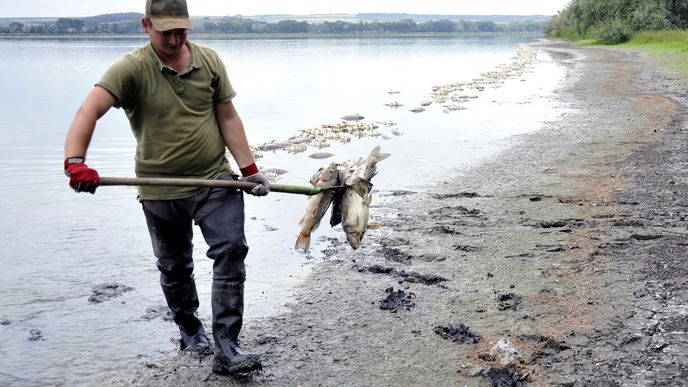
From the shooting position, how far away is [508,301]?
5844 mm

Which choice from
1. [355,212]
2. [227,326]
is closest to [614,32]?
[355,212]

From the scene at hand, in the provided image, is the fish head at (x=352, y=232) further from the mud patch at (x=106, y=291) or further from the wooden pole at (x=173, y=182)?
the mud patch at (x=106, y=291)

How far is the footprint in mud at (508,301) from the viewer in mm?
5719

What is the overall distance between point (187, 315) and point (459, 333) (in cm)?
188

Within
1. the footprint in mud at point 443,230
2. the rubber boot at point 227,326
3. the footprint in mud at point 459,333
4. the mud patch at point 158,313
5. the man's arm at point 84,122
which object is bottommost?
the mud patch at point 158,313

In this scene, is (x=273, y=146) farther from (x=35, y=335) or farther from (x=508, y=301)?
(x=508, y=301)

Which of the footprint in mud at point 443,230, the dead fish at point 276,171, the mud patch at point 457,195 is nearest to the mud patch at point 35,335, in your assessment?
the footprint in mud at point 443,230

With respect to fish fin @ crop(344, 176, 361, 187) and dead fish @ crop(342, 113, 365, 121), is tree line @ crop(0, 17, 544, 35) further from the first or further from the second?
fish fin @ crop(344, 176, 361, 187)

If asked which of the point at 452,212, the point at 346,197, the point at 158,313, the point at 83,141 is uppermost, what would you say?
the point at 83,141

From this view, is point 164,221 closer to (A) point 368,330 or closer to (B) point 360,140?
(A) point 368,330

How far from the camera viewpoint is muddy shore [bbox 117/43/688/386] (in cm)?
474

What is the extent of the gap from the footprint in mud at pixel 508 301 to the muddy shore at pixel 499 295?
0.05 feet

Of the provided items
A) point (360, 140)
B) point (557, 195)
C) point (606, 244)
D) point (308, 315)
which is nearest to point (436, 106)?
point (360, 140)

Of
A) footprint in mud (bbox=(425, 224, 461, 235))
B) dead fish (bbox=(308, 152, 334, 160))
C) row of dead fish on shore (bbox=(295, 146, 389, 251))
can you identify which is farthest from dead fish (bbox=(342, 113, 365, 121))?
row of dead fish on shore (bbox=(295, 146, 389, 251))
